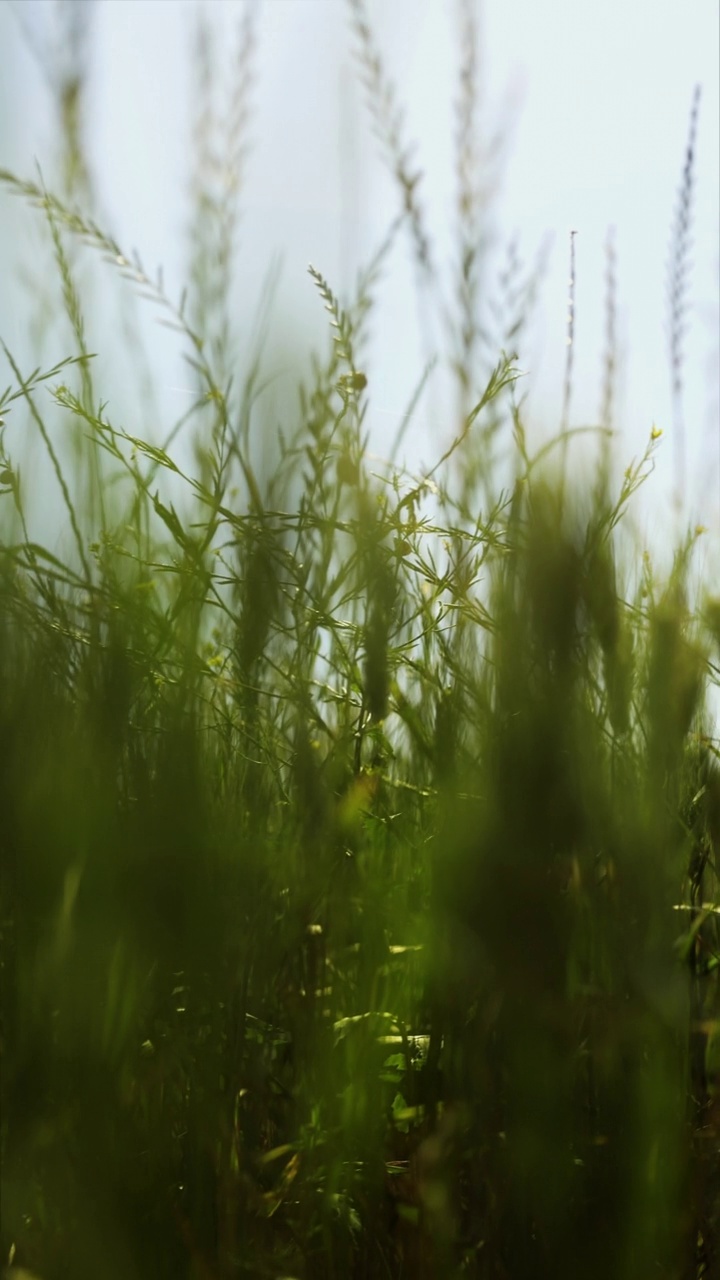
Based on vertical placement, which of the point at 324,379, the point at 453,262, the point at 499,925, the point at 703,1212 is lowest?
the point at 703,1212

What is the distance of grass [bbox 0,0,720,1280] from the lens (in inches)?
16.8

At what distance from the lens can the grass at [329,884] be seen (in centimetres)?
43

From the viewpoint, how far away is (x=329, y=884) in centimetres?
55

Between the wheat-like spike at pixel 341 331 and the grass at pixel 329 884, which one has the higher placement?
the wheat-like spike at pixel 341 331

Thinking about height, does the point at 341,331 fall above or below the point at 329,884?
above

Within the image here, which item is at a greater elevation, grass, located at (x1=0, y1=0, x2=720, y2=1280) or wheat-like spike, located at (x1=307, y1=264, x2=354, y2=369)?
wheat-like spike, located at (x1=307, y1=264, x2=354, y2=369)

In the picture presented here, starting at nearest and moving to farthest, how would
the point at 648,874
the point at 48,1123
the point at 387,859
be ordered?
1. the point at 48,1123
2. the point at 648,874
3. the point at 387,859

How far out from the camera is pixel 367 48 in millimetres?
576

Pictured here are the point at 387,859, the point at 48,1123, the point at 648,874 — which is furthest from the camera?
the point at 387,859

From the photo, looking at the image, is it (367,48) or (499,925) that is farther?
(367,48)

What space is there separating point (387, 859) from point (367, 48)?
1.38 ft

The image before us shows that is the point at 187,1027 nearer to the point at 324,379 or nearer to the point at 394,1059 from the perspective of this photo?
the point at 394,1059

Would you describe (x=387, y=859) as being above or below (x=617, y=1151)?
above

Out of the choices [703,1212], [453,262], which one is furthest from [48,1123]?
[453,262]
